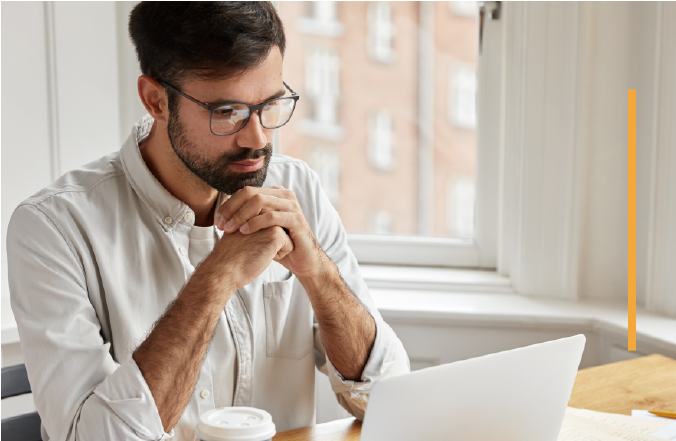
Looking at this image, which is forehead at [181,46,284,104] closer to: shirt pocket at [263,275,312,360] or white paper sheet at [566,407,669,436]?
shirt pocket at [263,275,312,360]

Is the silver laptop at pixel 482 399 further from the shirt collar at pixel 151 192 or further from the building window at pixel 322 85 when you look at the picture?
the building window at pixel 322 85

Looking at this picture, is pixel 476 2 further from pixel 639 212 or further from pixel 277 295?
pixel 277 295

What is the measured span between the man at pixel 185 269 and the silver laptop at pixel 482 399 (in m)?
0.40

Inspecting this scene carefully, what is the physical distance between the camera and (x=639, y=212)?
175 cm

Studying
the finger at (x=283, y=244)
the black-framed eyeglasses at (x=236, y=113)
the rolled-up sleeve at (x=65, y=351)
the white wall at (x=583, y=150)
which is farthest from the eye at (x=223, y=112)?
the white wall at (x=583, y=150)

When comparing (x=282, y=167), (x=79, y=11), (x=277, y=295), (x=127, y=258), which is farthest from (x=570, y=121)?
(x=79, y=11)

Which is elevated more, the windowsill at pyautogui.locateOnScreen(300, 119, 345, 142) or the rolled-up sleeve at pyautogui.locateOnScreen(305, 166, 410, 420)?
the windowsill at pyautogui.locateOnScreen(300, 119, 345, 142)

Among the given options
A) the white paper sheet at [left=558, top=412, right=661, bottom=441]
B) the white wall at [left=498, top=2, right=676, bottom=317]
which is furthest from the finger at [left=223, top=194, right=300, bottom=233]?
the white wall at [left=498, top=2, right=676, bottom=317]

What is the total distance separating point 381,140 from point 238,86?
1.02 m

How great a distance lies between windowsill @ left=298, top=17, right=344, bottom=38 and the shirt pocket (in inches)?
42.2

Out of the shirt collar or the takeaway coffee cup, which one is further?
the shirt collar

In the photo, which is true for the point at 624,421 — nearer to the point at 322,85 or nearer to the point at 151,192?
the point at 151,192

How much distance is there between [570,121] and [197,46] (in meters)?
1.09

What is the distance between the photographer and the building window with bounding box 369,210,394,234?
7.07 ft
